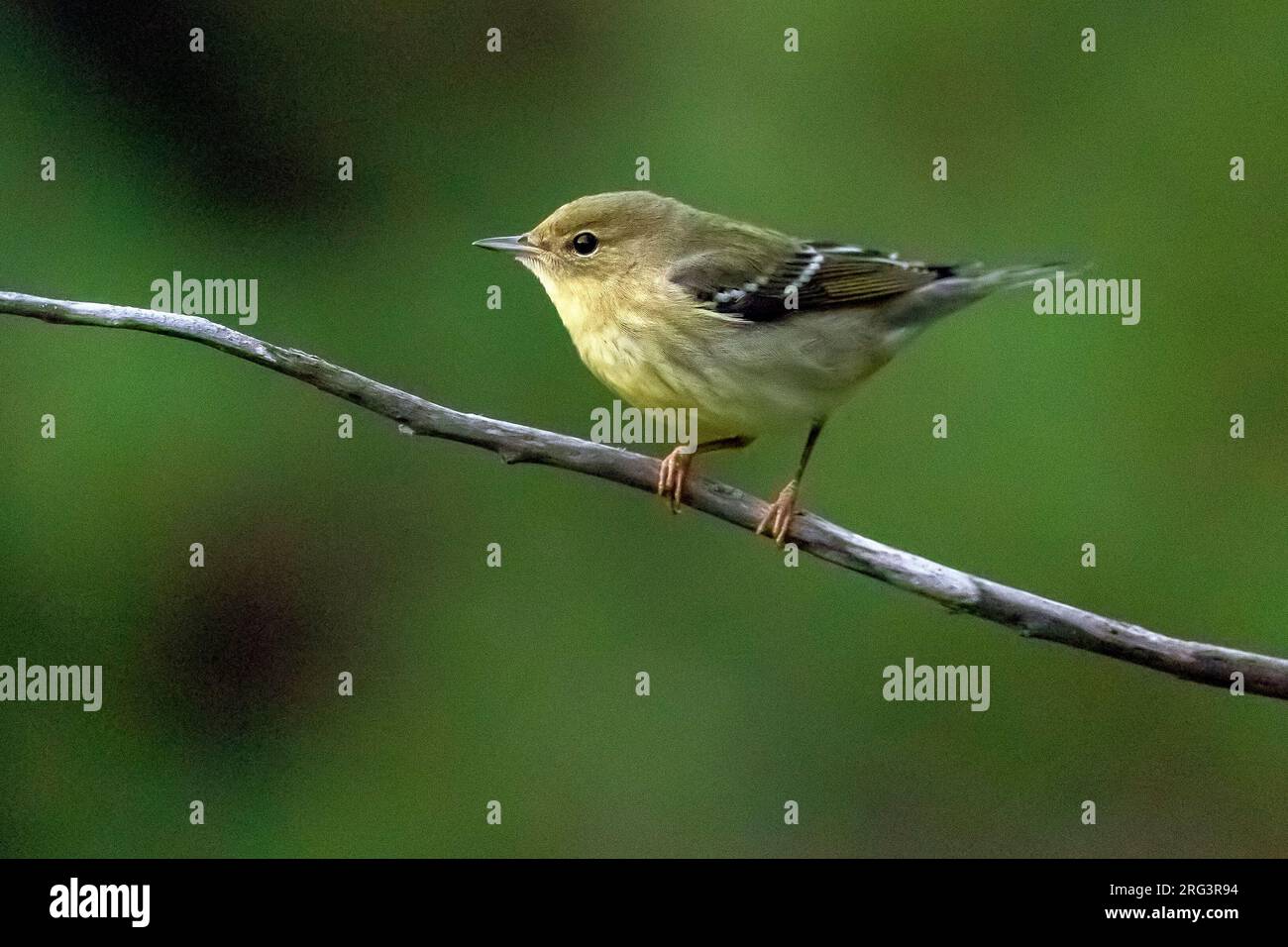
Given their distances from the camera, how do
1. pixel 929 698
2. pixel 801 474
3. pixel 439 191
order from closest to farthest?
pixel 801 474 → pixel 929 698 → pixel 439 191

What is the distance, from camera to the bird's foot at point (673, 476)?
388 centimetres

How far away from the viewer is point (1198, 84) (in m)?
6.45

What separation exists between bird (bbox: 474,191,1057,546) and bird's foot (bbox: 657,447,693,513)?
0.08ft

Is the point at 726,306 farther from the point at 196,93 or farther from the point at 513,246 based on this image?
the point at 196,93

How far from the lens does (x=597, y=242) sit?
4551 millimetres

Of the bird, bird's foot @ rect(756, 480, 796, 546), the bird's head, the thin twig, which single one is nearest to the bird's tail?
the bird

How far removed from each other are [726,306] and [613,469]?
3.29 feet

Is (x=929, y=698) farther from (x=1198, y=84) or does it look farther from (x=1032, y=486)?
(x=1198, y=84)

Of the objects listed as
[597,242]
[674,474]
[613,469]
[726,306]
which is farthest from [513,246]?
[613,469]

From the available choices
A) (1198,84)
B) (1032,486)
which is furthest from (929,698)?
(1198,84)

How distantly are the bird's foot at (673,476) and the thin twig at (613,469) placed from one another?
0.27m

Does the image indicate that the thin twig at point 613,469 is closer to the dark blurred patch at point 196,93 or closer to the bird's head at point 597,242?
the bird's head at point 597,242

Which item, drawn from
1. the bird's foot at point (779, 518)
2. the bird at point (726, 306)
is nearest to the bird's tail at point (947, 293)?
the bird at point (726, 306)

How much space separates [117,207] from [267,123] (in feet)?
2.71
